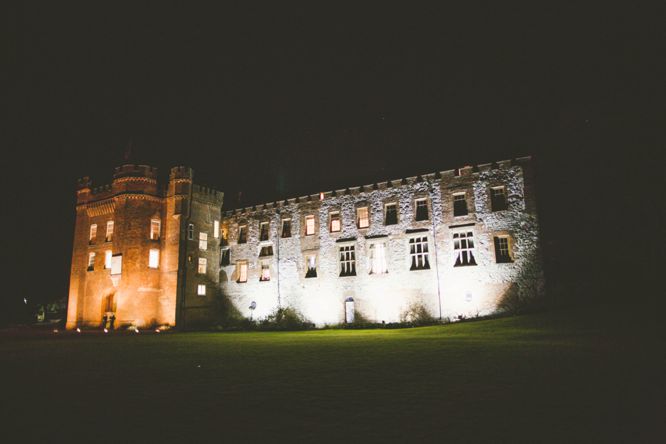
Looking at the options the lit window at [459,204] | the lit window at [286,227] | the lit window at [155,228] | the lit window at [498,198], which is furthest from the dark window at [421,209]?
the lit window at [155,228]

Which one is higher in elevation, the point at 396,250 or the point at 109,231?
the point at 109,231

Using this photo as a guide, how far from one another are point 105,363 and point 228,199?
29259 millimetres

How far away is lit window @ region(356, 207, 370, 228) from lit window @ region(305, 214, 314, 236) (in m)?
3.78

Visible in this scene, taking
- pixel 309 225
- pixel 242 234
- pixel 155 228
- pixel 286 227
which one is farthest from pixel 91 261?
pixel 309 225

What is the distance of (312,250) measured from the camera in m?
32.4

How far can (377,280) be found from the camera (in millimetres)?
29406

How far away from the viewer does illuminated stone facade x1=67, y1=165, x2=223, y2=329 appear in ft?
107

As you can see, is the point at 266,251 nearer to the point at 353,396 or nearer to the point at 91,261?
the point at 91,261

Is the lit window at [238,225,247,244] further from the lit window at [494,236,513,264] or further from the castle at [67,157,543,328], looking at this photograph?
the lit window at [494,236,513,264]

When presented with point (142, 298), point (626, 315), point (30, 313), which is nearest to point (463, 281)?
point (626, 315)

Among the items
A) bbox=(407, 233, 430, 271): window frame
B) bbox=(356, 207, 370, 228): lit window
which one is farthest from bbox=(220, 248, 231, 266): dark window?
bbox=(407, 233, 430, 271): window frame

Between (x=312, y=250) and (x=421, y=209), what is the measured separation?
8.60 meters

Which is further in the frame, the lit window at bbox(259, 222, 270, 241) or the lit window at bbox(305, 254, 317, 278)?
the lit window at bbox(259, 222, 270, 241)

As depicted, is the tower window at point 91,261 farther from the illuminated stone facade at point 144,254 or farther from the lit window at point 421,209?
the lit window at point 421,209
